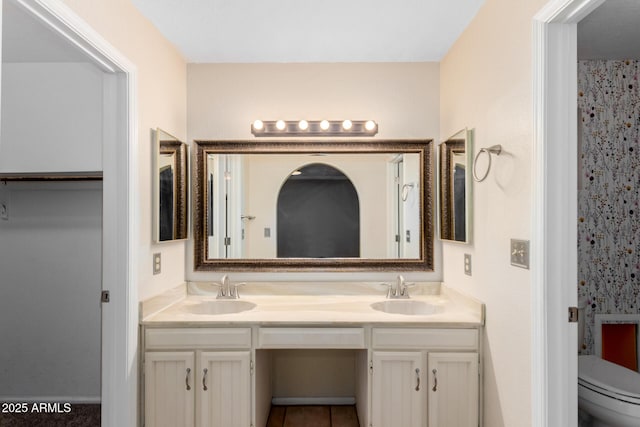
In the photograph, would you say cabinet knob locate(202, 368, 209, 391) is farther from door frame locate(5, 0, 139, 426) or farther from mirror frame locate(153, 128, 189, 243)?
mirror frame locate(153, 128, 189, 243)

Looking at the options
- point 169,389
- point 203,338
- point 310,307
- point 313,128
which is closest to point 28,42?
point 313,128

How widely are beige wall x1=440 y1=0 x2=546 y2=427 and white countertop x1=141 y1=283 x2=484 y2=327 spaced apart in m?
0.18

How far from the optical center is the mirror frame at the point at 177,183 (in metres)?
2.29

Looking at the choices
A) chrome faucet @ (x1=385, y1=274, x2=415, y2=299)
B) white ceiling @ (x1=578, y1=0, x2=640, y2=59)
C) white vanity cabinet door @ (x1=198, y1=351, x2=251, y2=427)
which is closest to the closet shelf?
white vanity cabinet door @ (x1=198, y1=351, x2=251, y2=427)

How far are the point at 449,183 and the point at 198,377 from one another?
181cm

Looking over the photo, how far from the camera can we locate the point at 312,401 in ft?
9.33

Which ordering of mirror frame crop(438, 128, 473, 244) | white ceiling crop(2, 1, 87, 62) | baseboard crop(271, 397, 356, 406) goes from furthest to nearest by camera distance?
1. baseboard crop(271, 397, 356, 406)
2. mirror frame crop(438, 128, 473, 244)
3. white ceiling crop(2, 1, 87, 62)

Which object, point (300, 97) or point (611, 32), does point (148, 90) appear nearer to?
point (300, 97)

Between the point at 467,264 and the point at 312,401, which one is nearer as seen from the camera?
the point at 467,264

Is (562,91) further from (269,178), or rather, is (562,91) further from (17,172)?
(17,172)

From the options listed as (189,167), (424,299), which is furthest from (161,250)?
(424,299)

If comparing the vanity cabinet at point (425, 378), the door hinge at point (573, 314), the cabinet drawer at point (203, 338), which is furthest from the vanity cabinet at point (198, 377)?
the door hinge at point (573, 314)

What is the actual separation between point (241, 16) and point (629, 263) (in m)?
2.76

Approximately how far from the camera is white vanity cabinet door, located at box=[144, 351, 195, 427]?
215cm
